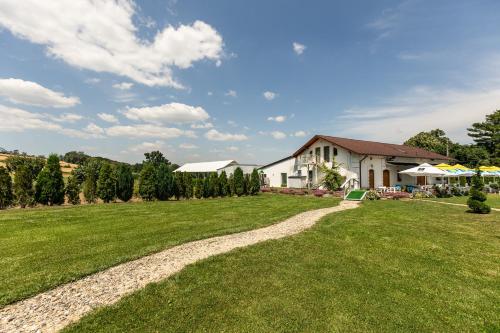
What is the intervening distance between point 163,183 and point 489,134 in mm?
51564

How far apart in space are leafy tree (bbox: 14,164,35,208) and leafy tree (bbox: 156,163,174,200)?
23.0ft

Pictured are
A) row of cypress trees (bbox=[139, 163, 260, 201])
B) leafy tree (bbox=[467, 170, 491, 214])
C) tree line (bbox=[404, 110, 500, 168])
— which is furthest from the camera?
tree line (bbox=[404, 110, 500, 168])

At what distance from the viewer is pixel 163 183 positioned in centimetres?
1855

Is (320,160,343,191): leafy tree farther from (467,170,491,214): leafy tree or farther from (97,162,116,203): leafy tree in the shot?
(97,162,116,203): leafy tree

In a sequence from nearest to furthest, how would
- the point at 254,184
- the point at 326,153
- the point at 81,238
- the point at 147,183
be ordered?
1. the point at 81,238
2. the point at 147,183
3. the point at 254,184
4. the point at 326,153

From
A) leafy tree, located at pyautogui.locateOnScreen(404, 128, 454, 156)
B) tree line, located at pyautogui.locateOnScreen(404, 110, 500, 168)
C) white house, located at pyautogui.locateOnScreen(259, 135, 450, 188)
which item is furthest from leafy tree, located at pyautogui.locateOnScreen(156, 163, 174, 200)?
leafy tree, located at pyautogui.locateOnScreen(404, 128, 454, 156)

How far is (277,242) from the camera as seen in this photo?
23.4ft

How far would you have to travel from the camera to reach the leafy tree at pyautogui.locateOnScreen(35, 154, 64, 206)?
14.2 metres

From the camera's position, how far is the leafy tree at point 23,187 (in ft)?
44.4

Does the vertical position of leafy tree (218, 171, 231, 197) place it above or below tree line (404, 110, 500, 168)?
below

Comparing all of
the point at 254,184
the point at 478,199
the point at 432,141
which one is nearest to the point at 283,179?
the point at 254,184

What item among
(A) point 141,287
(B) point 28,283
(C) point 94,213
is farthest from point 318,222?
(C) point 94,213

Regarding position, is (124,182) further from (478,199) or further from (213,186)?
(478,199)

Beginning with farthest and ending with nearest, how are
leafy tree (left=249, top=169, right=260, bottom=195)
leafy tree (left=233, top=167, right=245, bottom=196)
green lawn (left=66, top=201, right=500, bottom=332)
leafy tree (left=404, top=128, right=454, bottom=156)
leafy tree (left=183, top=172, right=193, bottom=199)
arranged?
1. leafy tree (left=404, top=128, right=454, bottom=156)
2. leafy tree (left=249, top=169, right=260, bottom=195)
3. leafy tree (left=233, top=167, right=245, bottom=196)
4. leafy tree (left=183, top=172, right=193, bottom=199)
5. green lawn (left=66, top=201, right=500, bottom=332)
